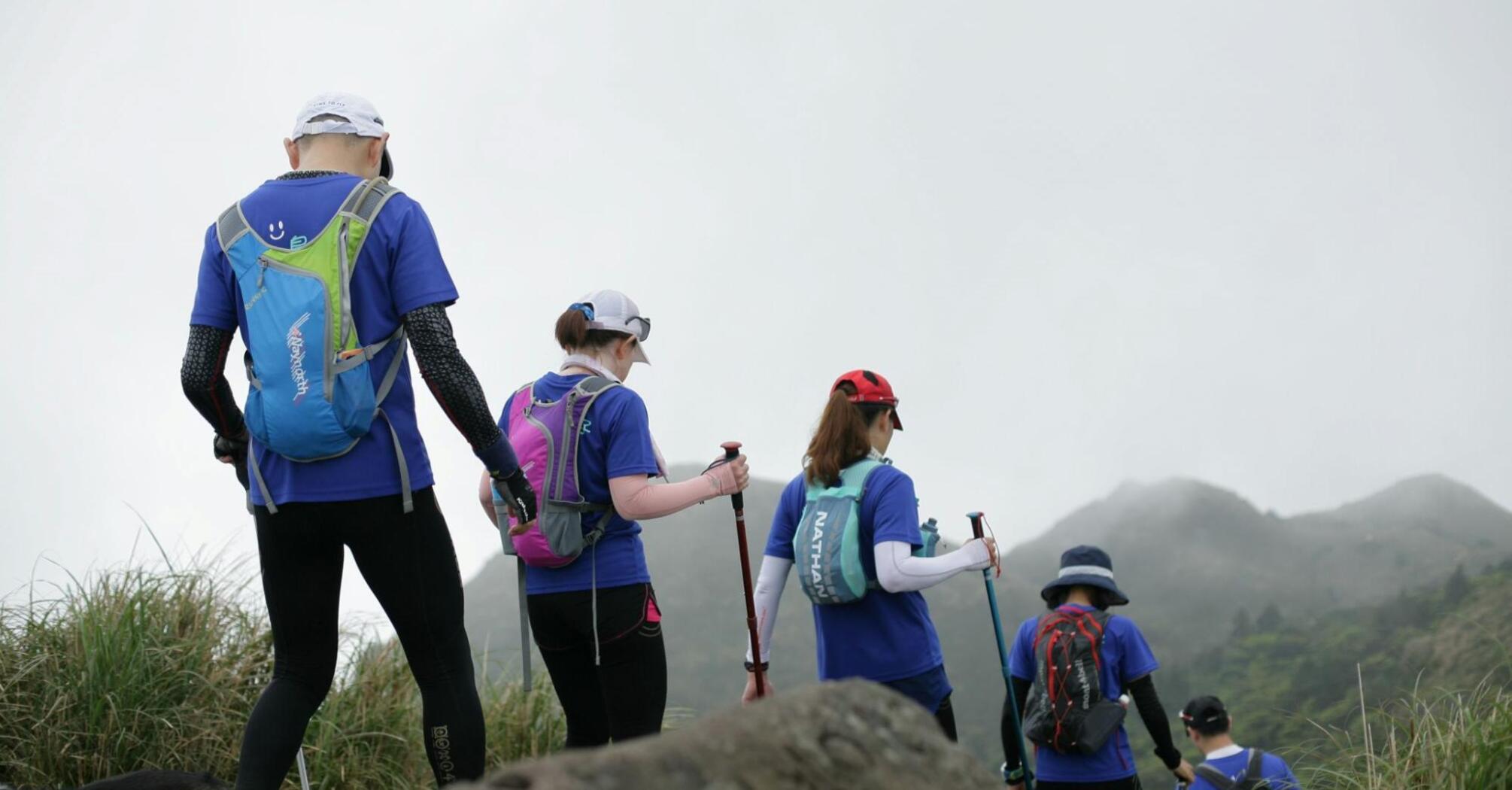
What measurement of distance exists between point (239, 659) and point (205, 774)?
5.66 ft

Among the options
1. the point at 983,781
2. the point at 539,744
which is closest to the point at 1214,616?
the point at 539,744

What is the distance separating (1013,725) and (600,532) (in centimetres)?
284

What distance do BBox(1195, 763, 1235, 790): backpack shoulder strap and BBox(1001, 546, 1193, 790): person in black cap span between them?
0.89 feet

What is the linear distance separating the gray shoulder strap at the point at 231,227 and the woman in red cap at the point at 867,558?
2449 mm

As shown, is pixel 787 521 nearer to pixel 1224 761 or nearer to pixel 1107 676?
pixel 1107 676

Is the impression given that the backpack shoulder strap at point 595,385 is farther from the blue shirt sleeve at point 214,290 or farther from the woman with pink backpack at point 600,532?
the blue shirt sleeve at point 214,290

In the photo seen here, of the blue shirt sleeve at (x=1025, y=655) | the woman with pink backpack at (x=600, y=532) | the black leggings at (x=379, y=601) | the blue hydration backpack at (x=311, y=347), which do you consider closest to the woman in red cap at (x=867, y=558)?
the woman with pink backpack at (x=600, y=532)

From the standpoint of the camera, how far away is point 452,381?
3.68 meters

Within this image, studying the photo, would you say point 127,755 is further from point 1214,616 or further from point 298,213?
point 1214,616

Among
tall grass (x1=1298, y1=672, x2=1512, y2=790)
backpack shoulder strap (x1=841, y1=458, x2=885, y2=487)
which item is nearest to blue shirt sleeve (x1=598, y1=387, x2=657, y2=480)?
backpack shoulder strap (x1=841, y1=458, x2=885, y2=487)

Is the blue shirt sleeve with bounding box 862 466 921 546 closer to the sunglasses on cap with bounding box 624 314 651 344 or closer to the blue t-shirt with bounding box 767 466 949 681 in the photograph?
the blue t-shirt with bounding box 767 466 949 681

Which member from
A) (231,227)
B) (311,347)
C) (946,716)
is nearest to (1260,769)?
(946,716)

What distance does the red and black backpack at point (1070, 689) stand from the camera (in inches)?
243

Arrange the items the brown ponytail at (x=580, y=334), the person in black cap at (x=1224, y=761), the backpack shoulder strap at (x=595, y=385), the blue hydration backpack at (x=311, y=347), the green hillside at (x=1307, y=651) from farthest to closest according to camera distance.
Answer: the green hillside at (x=1307, y=651) → the person in black cap at (x=1224, y=761) → the brown ponytail at (x=580, y=334) → the backpack shoulder strap at (x=595, y=385) → the blue hydration backpack at (x=311, y=347)
